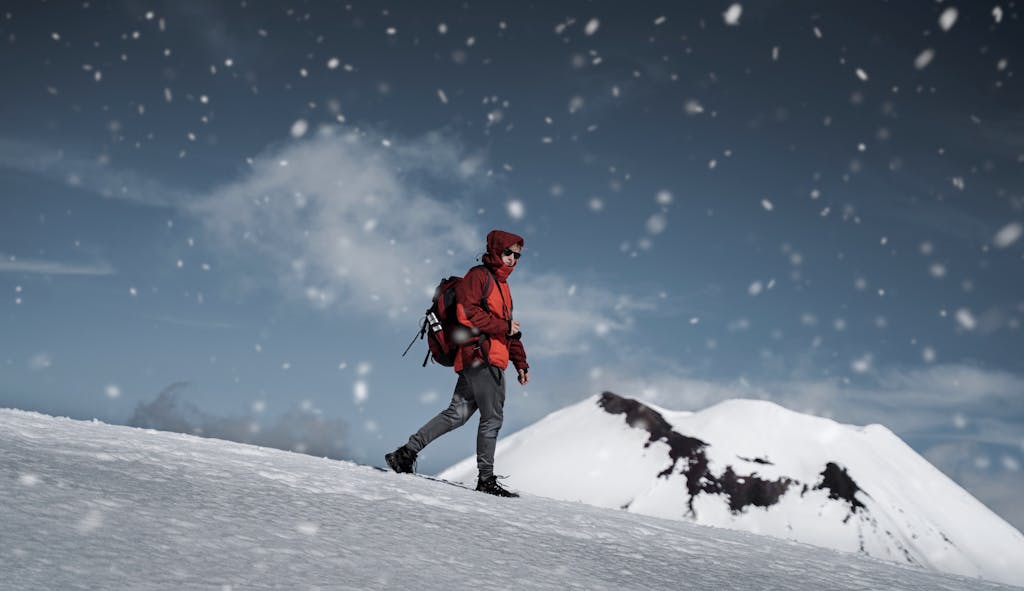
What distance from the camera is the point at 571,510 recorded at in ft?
17.4

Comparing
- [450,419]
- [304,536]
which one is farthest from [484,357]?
[304,536]

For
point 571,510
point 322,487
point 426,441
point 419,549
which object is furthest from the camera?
point 426,441

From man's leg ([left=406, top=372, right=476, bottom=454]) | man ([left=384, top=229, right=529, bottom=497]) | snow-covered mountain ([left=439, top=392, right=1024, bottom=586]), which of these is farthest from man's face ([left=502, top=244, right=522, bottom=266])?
snow-covered mountain ([left=439, top=392, right=1024, bottom=586])

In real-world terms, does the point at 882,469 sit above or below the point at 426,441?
above

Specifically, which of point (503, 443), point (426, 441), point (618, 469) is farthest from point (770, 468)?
point (426, 441)

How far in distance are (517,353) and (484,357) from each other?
0.41 m

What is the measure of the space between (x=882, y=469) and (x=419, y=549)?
406 feet

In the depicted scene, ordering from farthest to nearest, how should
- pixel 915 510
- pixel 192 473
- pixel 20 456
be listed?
pixel 915 510
pixel 192 473
pixel 20 456

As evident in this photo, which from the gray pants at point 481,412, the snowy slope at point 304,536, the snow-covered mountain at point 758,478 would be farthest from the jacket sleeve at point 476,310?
the snow-covered mountain at point 758,478

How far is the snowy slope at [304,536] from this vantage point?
2.35 meters

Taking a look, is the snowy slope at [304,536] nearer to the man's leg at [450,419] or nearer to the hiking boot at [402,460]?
the hiking boot at [402,460]

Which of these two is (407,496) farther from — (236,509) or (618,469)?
(618,469)

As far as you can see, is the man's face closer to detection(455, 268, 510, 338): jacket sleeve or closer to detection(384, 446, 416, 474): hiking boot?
detection(455, 268, 510, 338): jacket sleeve

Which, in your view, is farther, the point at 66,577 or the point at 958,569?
the point at 958,569
